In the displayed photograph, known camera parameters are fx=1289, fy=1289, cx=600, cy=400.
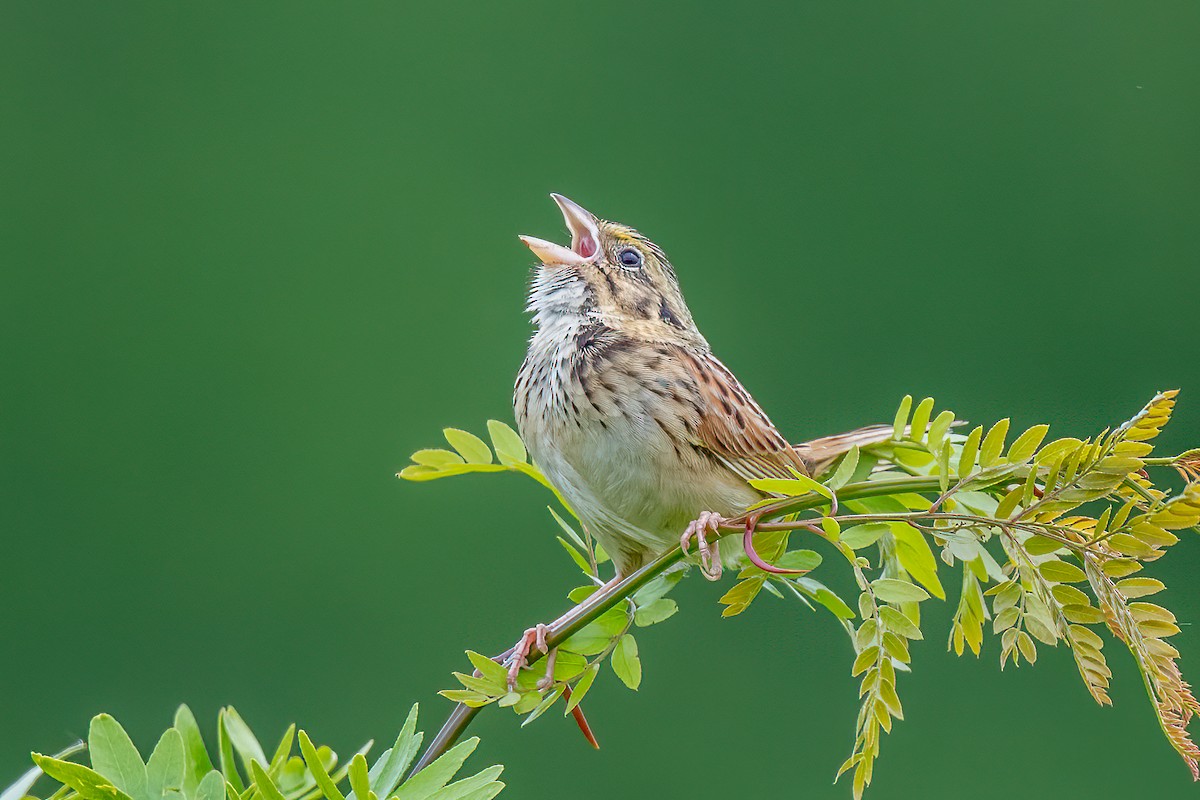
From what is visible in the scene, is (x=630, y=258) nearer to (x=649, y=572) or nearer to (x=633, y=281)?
(x=633, y=281)

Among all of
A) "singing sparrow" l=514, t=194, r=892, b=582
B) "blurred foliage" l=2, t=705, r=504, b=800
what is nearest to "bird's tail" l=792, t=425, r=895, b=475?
"singing sparrow" l=514, t=194, r=892, b=582

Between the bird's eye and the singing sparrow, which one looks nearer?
the singing sparrow

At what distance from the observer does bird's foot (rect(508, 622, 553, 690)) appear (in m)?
0.77

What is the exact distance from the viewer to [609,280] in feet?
4.78

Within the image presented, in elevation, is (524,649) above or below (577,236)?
below

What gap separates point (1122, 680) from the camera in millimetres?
2750

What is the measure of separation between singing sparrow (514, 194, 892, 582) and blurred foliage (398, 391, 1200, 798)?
14.7 inches

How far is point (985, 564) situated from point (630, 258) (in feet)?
2.59

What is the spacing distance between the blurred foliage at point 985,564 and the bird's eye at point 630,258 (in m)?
0.70

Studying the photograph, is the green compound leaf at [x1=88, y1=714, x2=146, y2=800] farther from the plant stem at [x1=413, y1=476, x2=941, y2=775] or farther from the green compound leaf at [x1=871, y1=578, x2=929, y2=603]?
the green compound leaf at [x1=871, y1=578, x2=929, y2=603]

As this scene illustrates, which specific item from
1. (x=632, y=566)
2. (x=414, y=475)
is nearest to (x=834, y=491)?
(x=414, y=475)

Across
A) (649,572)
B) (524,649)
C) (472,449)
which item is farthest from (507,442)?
(649,572)

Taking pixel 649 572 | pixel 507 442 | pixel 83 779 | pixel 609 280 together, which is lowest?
pixel 83 779

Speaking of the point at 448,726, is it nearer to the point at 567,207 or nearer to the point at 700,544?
the point at 700,544
